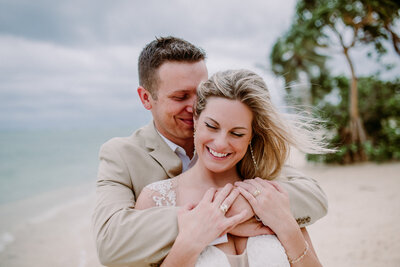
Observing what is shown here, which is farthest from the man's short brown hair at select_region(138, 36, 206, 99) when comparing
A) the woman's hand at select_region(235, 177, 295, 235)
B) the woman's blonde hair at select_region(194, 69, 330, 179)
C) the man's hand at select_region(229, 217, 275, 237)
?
the man's hand at select_region(229, 217, 275, 237)

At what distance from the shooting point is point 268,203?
214 centimetres

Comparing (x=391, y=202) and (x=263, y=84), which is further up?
(x=263, y=84)

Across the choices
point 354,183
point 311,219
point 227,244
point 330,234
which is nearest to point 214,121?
point 227,244

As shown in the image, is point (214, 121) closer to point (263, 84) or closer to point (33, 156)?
point (263, 84)

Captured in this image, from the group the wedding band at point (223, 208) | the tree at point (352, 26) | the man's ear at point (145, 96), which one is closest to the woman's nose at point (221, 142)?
the wedding band at point (223, 208)

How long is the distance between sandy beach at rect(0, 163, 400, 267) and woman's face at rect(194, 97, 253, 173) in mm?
4403

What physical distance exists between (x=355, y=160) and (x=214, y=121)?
12.1m

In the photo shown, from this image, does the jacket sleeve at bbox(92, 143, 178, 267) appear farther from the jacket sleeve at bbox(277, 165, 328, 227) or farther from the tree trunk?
the tree trunk

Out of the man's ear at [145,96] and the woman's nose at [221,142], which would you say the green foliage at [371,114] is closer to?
the man's ear at [145,96]

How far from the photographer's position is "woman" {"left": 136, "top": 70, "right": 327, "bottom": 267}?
6.47 ft

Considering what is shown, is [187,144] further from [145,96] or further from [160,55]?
[160,55]

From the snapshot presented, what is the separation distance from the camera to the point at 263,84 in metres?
2.44

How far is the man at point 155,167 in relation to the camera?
1.97 metres

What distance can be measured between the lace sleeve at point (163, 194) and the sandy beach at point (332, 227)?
4.43m
